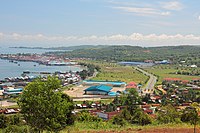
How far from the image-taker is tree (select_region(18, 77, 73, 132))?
6.13 m

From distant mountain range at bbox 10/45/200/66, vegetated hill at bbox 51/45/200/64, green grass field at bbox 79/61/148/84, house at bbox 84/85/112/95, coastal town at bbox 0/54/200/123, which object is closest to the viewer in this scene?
coastal town at bbox 0/54/200/123

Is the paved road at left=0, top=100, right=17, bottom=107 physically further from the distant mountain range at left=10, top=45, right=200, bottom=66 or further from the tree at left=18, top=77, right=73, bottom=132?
the distant mountain range at left=10, top=45, right=200, bottom=66

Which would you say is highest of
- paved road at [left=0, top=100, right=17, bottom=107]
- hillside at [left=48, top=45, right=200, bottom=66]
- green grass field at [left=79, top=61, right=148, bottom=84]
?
hillside at [left=48, top=45, right=200, bottom=66]

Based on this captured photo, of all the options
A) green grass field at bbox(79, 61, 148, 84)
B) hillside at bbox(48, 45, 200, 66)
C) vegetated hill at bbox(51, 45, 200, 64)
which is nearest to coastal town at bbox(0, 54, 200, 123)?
green grass field at bbox(79, 61, 148, 84)

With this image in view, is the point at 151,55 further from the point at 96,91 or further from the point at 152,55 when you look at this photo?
the point at 96,91

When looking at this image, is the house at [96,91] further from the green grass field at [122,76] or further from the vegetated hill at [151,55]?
the vegetated hill at [151,55]

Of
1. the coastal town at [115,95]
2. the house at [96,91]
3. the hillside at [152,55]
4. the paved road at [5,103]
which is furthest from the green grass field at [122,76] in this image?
the paved road at [5,103]

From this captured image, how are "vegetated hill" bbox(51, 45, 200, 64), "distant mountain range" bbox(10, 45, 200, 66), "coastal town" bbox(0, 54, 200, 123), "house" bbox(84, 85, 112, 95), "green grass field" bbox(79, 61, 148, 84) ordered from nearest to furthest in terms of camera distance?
"coastal town" bbox(0, 54, 200, 123), "house" bbox(84, 85, 112, 95), "green grass field" bbox(79, 61, 148, 84), "distant mountain range" bbox(10, 45, 200, 66), "vegetated hill" bbox(51, 45, 200, 64)

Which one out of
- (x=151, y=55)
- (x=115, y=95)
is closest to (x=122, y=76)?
(x=115, y=95)

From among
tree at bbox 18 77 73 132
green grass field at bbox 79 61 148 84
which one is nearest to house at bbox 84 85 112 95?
green grass field at bbox 79 61 148 84

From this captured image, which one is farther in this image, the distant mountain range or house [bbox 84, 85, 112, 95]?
the distant mountain range

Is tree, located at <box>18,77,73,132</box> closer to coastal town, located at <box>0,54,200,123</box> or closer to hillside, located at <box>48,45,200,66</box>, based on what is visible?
coastal town, located at <box>0,54,200,123</box>

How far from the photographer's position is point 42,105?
20.0 ft

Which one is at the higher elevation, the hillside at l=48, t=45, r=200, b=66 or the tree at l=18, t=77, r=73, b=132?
the tree at l=18, t=77, r=73, b=132
